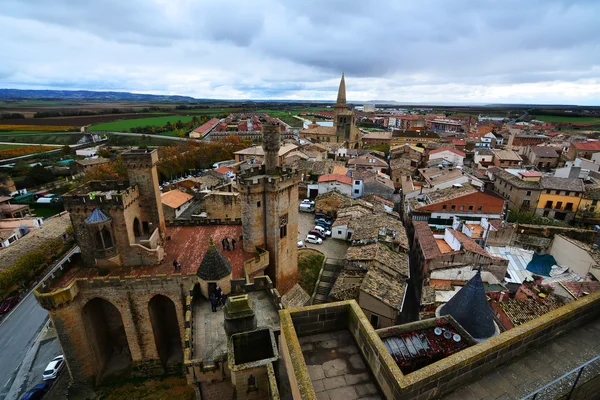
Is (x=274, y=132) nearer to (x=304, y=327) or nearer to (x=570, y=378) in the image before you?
(x=304, y=327)

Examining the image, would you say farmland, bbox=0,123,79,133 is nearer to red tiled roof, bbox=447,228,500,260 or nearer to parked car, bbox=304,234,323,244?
parked car, bbox=304,234,323,244

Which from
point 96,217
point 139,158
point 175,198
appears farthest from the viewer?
point 175,198

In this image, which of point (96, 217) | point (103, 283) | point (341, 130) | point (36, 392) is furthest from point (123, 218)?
point (341, 130)

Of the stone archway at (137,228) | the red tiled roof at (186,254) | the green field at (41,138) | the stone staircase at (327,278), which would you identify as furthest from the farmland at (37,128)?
the stone staircase at (327,278)

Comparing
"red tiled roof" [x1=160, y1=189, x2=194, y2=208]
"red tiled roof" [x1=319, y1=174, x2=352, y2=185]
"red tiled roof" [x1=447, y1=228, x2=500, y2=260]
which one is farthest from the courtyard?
"red tiled roof" [x1=160, y1=189, x2=194, y2=208]

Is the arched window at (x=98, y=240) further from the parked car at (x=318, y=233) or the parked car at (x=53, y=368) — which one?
the parked car at (x=318, y=233)

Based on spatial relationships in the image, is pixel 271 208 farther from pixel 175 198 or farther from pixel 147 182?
pixel 175 198
